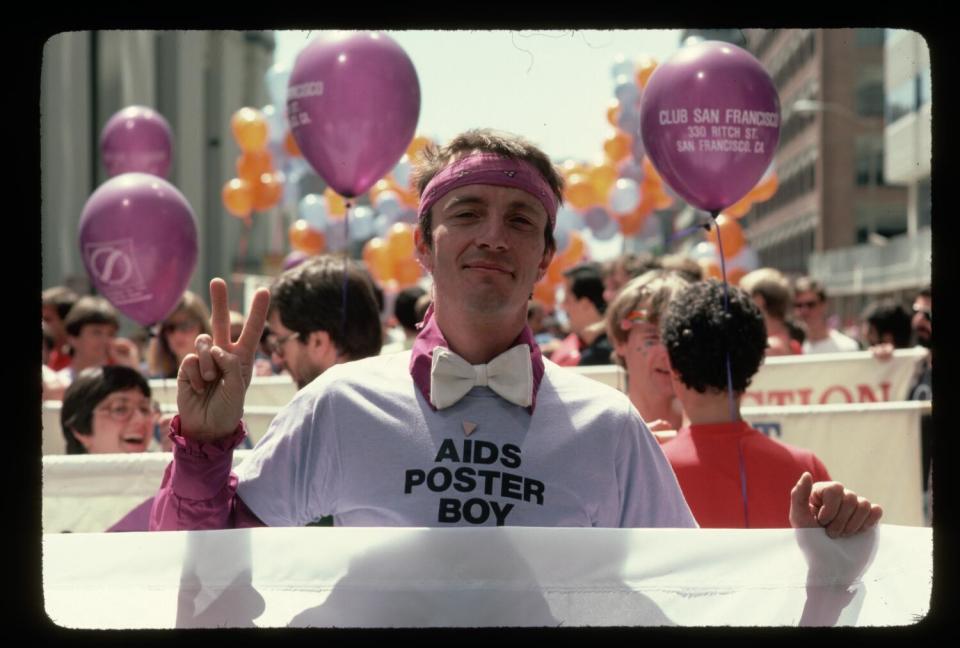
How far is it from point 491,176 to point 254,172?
9630mm

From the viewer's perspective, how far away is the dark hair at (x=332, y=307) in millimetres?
3836

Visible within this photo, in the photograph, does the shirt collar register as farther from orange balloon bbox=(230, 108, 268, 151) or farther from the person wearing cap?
orange balloon bbox=(230, 108, 268, 151)

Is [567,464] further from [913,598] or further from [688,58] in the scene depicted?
[688,58]

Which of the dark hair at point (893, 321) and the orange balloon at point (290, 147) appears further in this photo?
the orange balloon at point (290, 147)

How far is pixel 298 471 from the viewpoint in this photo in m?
2.21

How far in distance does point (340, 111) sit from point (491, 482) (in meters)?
3.11

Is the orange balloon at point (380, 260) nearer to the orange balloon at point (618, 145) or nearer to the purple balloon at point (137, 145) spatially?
the orange balloon at point (618, 145)

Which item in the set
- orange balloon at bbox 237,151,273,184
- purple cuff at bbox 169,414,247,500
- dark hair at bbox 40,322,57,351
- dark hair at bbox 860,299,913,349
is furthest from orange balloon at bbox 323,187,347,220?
purple cuff at bbox 169,414,247,500

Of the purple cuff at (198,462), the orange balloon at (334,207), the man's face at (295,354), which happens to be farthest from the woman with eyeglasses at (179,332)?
the orange balloon at (334,207)

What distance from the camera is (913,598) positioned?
6.03ft

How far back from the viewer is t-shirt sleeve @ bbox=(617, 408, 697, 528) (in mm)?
2242

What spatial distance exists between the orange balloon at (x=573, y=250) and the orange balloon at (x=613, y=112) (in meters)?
1.57

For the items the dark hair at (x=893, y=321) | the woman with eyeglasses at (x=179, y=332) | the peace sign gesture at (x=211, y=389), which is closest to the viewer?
the peace sign gesture at (x=211, y=389)

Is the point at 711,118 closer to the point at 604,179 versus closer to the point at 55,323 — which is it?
the point at 55,323
